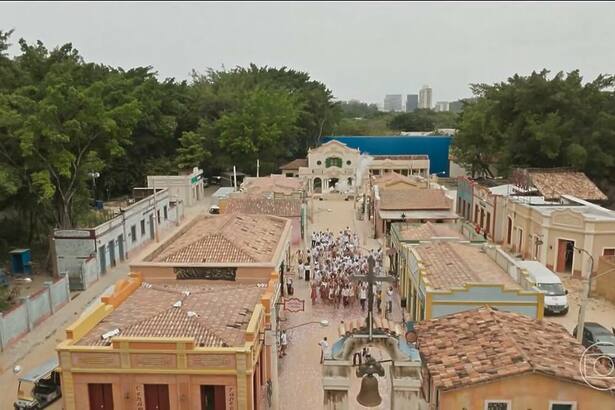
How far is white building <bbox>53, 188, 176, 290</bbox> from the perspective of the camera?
86.1ft

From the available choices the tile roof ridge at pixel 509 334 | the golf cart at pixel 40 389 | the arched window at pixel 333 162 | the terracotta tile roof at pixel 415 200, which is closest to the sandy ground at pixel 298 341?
the golf cart at pixel 40 389

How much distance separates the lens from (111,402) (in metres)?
12.8

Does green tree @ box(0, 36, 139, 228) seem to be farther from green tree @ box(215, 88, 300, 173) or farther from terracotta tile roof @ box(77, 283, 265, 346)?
green tree @ box(215, 88, 300, 173)

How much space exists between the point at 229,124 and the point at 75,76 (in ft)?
80.2

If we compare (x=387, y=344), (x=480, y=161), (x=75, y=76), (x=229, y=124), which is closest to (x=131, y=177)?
(x=229, y=124)

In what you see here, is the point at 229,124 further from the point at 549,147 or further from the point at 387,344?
the point at 387,344

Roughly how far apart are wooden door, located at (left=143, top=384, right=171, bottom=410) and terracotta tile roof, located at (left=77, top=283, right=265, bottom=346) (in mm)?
1160

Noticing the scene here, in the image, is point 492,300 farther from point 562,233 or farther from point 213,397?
point 562,233

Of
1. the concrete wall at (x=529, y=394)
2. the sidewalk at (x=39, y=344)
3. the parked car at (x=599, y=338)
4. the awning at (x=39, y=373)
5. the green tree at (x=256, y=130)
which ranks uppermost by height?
the green tree at (x=256, y=130)

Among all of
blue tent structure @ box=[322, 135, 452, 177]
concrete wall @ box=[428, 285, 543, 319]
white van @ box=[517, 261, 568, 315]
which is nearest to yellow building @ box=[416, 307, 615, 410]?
concrete wall @ box=[428, 285, 543, 319]

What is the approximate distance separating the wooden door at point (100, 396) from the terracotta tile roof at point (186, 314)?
0.96m

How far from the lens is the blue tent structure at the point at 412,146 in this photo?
2662 inches

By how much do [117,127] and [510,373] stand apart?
934 inches

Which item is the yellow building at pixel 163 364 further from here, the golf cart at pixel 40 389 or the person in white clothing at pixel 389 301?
the person in white clothing at pixel 389 301
